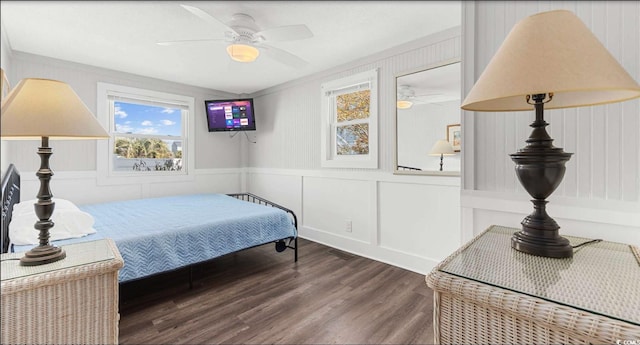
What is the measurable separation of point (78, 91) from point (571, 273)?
449 cm

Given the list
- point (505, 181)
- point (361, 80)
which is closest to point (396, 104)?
point (361, 80)

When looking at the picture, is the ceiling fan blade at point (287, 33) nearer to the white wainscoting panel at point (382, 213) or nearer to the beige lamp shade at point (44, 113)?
the beige lamp shade at point (44, 113)

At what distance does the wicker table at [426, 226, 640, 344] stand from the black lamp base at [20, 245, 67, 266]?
133 centimetres

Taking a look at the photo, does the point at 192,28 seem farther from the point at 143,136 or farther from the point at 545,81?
the point at 545,81

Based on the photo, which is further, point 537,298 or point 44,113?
point 44,113

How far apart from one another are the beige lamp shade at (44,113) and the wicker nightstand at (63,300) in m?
0.47

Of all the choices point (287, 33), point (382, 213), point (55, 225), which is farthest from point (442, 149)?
point (55, 225)

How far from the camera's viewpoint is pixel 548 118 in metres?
1.17

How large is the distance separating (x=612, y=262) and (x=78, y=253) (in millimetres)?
1896

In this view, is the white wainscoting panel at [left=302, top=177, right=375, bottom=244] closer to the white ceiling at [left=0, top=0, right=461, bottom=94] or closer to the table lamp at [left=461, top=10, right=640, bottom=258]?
the white ceiling at [left=0, top=0, right=461, bottom=94]

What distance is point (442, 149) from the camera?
8.51 feet

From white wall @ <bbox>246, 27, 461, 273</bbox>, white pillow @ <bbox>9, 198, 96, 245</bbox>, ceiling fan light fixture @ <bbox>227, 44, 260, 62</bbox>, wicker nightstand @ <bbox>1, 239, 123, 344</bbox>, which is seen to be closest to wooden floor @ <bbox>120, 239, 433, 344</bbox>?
white wall @ <bbox>246, 27, 461, 273</bbox>

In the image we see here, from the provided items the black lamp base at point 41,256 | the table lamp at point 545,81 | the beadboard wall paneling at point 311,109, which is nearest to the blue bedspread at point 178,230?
the black lamp base at point 41,256

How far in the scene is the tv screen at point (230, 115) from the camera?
13.9 feet
